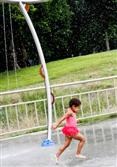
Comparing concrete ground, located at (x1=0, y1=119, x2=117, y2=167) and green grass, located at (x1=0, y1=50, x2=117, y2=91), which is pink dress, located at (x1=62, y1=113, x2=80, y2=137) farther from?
green grass, located at (x1=0, y1=50, x2=117, y2=91)

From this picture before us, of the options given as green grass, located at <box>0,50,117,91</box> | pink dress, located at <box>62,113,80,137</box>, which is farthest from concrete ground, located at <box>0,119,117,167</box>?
green grass, located at <box>0,50,117,91</box>

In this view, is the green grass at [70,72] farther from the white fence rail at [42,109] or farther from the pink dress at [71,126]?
the pink dress at [71,126]

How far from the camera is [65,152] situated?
37.0 feet

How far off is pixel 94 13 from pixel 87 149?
4375 cm

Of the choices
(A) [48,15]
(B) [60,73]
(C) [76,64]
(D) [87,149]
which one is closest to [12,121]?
(D) [87,149]

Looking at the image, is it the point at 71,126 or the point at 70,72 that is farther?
the point at 70,72

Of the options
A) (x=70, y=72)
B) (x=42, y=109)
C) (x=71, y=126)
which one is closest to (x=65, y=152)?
(x=71, y=126)

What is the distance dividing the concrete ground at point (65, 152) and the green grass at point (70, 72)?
414 inches

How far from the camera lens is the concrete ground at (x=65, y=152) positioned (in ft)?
32.6

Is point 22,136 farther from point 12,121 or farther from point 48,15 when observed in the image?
point 48,15

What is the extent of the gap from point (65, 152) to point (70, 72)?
16263 millimetres

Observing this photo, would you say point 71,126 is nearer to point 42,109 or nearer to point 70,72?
point 42,109

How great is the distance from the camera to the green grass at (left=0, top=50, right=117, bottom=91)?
2595cm

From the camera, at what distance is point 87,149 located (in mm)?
11359
